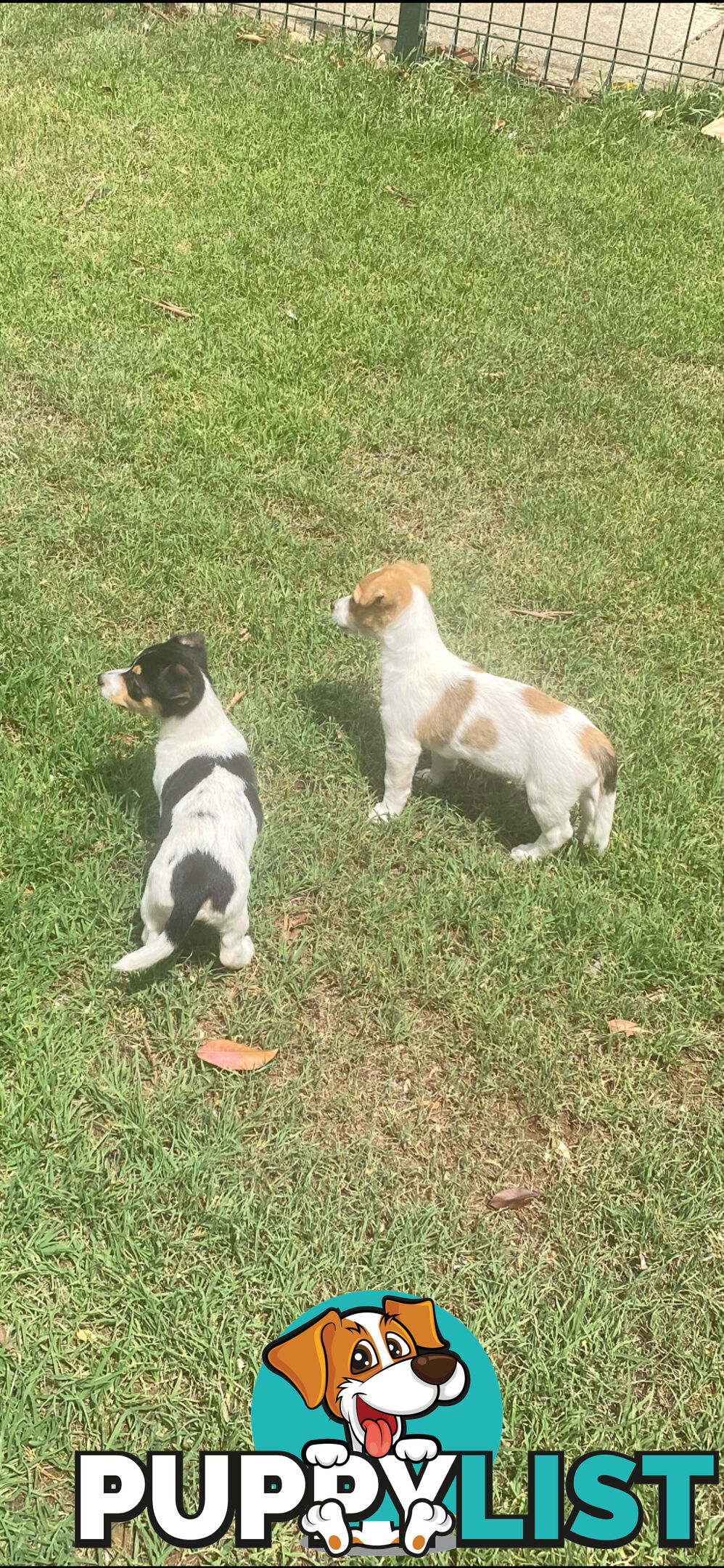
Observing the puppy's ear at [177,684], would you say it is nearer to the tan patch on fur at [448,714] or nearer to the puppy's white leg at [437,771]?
the tan patch on fur at [448,714]

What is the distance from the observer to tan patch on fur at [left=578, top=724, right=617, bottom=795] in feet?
10.3

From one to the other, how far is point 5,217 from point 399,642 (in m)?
4.53

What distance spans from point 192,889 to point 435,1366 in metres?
1.21

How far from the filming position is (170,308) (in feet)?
19.1

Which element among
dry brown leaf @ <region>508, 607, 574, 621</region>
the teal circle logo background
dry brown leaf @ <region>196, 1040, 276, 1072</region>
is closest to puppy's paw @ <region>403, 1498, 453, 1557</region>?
A: the teal circle logo background

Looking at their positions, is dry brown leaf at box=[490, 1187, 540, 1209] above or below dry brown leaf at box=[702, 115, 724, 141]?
below

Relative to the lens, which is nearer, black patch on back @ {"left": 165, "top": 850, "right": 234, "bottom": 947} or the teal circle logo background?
the teal circle logo background

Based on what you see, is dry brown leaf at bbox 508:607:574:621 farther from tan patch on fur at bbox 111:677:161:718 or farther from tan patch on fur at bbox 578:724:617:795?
tan patch on fur at bbox 111:677:161:718

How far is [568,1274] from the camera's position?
259cm

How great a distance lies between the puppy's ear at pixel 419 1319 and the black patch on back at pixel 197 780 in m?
1.27

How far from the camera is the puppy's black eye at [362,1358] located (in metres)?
2.31

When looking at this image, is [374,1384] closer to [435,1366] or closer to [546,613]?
[435,1366]

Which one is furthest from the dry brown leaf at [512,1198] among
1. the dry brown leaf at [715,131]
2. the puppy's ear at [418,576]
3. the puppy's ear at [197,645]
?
the dry brown leaf at [715,131]

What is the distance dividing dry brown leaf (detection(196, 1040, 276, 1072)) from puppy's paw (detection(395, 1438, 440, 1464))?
97cm
